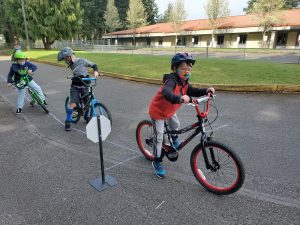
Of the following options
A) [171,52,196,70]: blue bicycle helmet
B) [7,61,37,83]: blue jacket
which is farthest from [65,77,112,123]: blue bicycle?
[171,52,196,70]: blue bicycle helmet

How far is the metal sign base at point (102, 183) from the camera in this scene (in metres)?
3.49

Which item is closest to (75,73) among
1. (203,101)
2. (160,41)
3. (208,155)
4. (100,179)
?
(100,179)

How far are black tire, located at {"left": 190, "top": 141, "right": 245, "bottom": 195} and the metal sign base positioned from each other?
1.19 meters

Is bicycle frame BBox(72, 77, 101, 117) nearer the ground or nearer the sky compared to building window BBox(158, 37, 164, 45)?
nearer the ground

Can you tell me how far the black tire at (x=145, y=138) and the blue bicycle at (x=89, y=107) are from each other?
133cm

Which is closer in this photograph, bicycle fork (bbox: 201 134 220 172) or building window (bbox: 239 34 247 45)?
bicycle fork (bbox: 201 134 220 172)

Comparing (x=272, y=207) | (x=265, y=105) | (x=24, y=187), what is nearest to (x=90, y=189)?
(x=24, y=187)

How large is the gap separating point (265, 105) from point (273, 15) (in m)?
32.2

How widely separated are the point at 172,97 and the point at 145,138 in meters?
1.54

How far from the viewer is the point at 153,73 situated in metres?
12.3

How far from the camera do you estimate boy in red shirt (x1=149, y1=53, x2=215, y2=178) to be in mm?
3090

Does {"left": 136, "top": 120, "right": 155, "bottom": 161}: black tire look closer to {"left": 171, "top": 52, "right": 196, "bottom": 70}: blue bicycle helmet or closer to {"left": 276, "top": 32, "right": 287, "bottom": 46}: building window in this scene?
{"left": 171, "top": 52, "right": 196, "bottom": 70}: blue bicycle helmet

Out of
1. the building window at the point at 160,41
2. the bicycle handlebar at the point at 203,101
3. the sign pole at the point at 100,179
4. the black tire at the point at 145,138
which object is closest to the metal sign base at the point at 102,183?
the sign pole at the point at 100,179

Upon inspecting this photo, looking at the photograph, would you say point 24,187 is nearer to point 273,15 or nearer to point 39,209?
point 39,209
